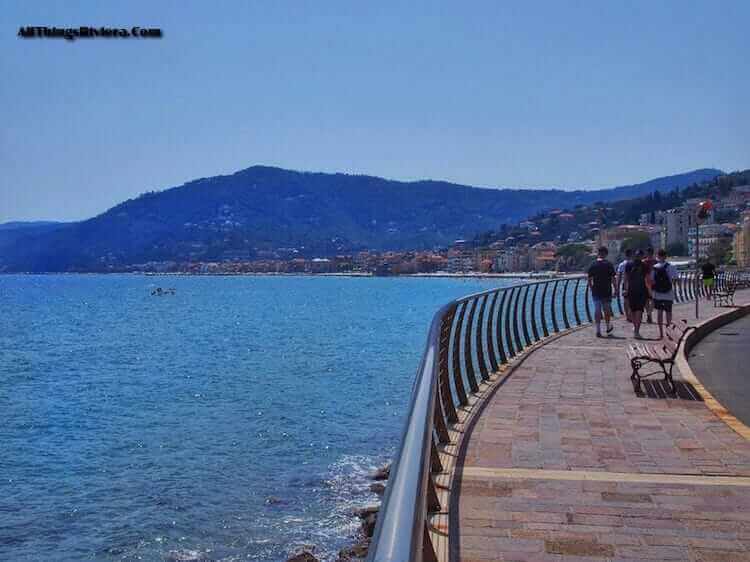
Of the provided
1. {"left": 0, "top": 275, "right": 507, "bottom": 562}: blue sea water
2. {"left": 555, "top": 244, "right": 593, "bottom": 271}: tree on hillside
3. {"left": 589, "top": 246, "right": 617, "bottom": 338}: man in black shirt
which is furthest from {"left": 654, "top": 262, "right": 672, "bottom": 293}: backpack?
{"left": 555, "top": 244, "right": 593, "bottom": 271}: tree on hillside

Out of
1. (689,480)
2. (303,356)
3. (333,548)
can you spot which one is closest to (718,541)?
(689,480)

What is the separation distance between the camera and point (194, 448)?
1569 cm

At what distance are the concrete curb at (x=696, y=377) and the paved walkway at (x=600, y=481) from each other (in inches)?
3.7

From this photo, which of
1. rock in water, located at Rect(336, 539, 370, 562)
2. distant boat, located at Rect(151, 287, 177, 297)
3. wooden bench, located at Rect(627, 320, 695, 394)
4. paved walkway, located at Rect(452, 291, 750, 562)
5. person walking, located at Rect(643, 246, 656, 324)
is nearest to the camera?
paved walkway, located at Rect(452, 291, 750, 562)

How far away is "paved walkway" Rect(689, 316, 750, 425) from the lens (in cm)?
877

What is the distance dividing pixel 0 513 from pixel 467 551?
9667 mm

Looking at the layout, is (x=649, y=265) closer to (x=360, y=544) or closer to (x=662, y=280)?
(x=662, y=280)

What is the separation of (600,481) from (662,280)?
34.4ft

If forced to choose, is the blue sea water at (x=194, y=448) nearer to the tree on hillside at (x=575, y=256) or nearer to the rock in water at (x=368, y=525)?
the rock in water at (x=368, y=525)

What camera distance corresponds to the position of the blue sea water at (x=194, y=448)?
1051cm

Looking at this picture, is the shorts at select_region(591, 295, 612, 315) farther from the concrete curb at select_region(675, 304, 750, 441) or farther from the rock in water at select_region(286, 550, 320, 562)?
the rock in water at select_region(286, 550, 320, 562)

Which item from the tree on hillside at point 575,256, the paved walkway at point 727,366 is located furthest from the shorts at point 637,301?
the tree on hillside at point 575,256

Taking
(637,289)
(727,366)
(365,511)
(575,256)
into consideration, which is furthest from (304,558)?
(575,256)

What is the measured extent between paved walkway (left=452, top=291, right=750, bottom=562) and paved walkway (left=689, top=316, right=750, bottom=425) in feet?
3.60
